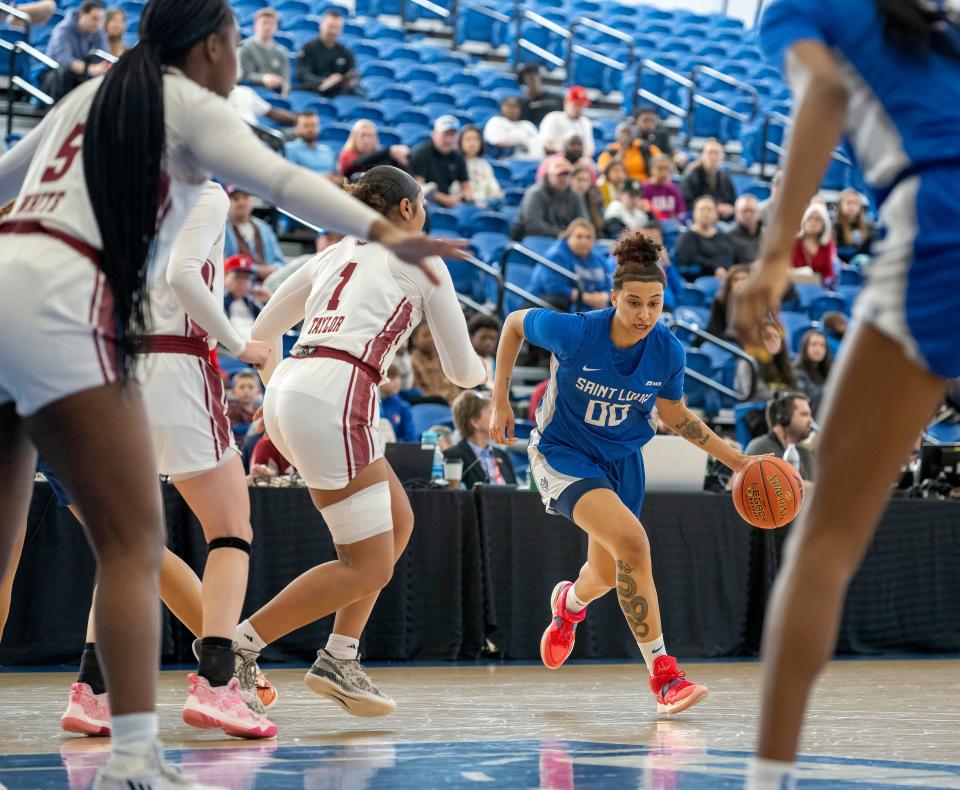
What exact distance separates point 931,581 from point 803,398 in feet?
4.75

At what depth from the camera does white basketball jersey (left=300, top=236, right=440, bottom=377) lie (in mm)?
4574

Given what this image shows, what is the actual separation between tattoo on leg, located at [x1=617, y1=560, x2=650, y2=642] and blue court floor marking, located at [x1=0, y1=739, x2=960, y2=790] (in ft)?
3.92

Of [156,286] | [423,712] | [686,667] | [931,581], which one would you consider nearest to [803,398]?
[931,581]

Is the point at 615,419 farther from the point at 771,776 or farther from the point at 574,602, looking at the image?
the point at 771,776

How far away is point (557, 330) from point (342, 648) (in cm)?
160

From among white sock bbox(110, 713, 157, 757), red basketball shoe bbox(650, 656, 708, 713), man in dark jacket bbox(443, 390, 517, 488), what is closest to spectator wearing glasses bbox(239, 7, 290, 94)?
man in dark jacket bbox(443, 390, 517, 488)

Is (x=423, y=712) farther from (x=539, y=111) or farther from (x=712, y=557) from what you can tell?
(x=539, y=111)

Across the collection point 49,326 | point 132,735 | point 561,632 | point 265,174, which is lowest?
point 561,632

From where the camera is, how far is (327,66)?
15.5m

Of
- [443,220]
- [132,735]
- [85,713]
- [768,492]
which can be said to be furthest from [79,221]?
[443,220]

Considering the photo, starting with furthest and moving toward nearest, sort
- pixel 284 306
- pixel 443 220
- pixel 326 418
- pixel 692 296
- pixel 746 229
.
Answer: pixel 746 229, pixel 692 296, pixel 443 220, pixel 284 306, pixel 326 418

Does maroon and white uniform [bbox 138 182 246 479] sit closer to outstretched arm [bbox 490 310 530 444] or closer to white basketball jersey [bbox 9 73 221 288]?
white basketball jersey [bbox 9 73 221 288]

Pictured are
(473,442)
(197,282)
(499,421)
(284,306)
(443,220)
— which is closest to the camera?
(197,282)

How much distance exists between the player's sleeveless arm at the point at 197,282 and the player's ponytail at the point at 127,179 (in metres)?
1.36
